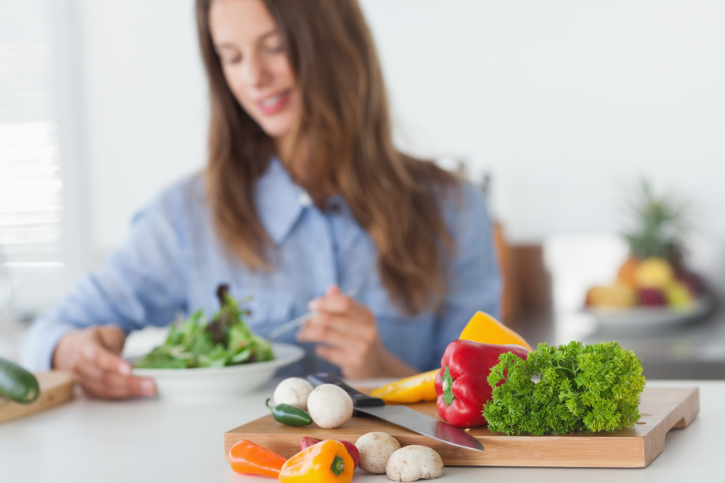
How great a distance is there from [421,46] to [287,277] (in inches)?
62.7

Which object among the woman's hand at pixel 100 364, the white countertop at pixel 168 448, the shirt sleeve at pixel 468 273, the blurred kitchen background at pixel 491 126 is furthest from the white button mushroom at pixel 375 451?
the blurred kitchen background at pixel 491 126

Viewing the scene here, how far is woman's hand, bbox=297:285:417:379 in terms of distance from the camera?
136 centimetres

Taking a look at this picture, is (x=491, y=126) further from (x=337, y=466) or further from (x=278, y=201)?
(x=337, y=466)

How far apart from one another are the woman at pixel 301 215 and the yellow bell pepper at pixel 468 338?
2.28 ft

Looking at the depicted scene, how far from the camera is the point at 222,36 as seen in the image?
1619mm

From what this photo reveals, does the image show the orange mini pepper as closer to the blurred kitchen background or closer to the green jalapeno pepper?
the green jalapeno pepper

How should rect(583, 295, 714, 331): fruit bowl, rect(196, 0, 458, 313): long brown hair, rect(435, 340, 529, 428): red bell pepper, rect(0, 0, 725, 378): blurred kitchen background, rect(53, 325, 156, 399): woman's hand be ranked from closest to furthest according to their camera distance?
1. rect(435, 340, 529, 428): red bell pepper
2. rect(53, 325, 156, 399): woman's hand
3. rect(196, 0, 458, 313): long brown hair
4. rect(583, 295, 714, 331): fruit bowl
5. rect(0, 0, 725, 378): blurred kitchen background

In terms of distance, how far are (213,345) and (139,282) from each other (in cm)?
49

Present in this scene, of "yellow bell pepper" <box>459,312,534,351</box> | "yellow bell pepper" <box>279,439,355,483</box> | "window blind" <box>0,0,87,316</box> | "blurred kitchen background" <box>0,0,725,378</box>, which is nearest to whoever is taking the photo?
"yellow bell pepper" <box>279,439,355,483</box>

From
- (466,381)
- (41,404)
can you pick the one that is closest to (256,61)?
(41,404)

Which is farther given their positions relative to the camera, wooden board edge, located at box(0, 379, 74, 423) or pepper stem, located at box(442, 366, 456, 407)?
wooden board edge, located at box(0, 379, 74, 423)

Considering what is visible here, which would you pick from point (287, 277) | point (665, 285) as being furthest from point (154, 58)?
point (665, 285)

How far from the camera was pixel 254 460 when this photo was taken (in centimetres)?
79

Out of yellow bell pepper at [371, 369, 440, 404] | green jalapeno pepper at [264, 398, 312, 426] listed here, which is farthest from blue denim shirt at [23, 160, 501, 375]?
green jalapeno pepper at [264, 398, 312, 426]
